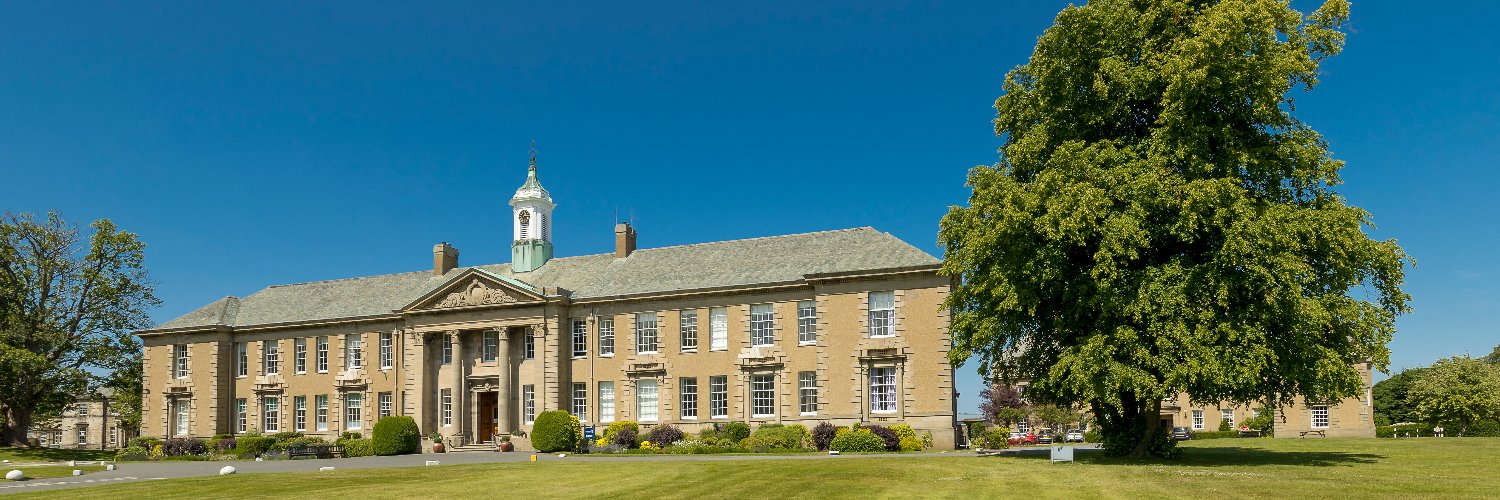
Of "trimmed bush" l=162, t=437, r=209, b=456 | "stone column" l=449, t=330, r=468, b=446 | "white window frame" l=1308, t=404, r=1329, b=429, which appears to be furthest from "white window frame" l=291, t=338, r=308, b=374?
"white window frame" l=1308, t=404, r=1329, b=429

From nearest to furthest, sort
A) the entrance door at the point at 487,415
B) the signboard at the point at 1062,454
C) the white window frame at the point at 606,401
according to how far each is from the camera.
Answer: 1. the signboard at the point at 1062,454
2. the white window frame at the point at 606,401
3. the entrance door at the point at 487,415

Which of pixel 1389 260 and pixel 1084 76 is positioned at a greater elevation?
pixel 1084 76

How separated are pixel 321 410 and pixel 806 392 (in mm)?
25350

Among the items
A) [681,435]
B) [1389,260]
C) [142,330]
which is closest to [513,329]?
[681,435]

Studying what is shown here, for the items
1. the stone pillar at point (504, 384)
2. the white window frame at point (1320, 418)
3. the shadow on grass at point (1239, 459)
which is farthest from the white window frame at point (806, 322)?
the white window frame at point (1320, 418)

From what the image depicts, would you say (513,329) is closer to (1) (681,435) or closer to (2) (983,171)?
(1) (681,435)

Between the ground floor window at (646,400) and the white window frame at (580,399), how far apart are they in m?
2.61

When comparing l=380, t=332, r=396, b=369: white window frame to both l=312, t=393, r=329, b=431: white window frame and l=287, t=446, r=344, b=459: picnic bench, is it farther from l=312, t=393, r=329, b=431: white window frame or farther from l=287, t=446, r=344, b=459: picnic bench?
l=287, t=446, r=344, b=459: picnic bench

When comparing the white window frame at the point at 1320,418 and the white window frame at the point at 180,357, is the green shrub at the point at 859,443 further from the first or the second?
the white window frame at the point at 1320,418

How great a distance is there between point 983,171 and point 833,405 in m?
14.4

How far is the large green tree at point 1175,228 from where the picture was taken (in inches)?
1077

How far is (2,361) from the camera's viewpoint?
5284cm

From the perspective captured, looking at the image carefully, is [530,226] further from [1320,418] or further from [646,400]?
[1320,418]

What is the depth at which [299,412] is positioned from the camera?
56.0 m
